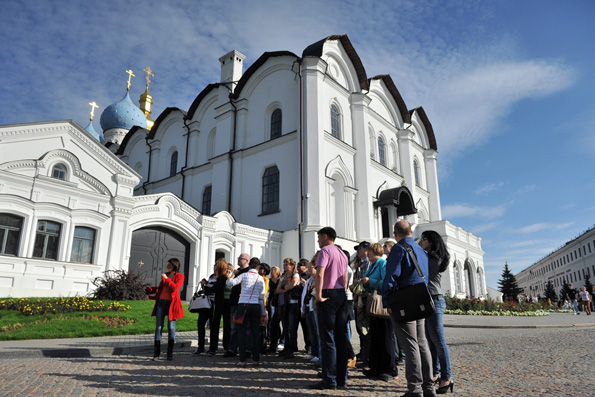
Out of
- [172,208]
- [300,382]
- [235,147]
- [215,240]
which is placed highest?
[235,147]

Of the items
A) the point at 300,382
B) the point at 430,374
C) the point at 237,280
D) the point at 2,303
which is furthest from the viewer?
the point at 2,303

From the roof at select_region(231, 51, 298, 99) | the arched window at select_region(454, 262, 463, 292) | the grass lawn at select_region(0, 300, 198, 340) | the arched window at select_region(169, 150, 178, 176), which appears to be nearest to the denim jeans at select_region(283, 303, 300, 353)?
the grass lawn at select_region(0, 300, 198, 340)

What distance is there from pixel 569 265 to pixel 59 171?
89061mm

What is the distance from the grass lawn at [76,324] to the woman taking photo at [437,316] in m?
8.01

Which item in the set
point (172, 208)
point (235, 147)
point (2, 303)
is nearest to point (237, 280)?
point (2, 303)

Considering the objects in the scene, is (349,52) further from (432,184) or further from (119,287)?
(119,287)

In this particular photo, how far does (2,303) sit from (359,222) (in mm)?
17869

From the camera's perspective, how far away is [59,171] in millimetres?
16422

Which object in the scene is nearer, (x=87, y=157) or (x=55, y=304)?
(x=55, y=304)

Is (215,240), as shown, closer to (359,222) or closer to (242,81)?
(359,222)

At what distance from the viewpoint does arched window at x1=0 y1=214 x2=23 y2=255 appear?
1450 centimetres

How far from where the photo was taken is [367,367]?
646cm

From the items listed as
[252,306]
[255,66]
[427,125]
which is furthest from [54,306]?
[427,125]

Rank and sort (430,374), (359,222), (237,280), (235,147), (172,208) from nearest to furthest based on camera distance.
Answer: (430,374)
(237,280)
(172,208)
(359,222)
(235,147)
